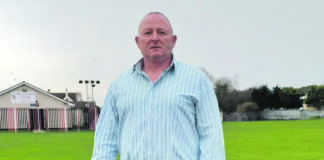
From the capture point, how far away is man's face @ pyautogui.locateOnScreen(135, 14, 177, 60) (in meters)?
2.57

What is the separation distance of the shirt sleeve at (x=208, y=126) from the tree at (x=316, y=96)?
103 m

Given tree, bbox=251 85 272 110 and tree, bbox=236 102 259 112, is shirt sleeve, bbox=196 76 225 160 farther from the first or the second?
tree, bbox=251 85 272 110

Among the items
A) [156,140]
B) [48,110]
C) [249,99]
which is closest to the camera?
[156,140]

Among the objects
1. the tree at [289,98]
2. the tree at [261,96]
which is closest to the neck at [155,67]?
the tree at [261,96]

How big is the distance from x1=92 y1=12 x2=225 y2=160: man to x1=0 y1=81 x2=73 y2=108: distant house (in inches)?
1560

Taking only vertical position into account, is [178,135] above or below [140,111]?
below

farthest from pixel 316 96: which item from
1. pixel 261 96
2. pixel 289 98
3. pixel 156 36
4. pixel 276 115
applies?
pixel 156 36

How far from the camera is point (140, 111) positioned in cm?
251

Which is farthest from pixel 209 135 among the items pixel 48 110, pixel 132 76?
pixel 48 110

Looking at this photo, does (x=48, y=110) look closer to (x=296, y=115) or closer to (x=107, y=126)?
(x=107, y=126)

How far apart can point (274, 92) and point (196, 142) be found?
309 ft

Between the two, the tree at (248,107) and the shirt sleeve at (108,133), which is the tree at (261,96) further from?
the shirt sleeve at (108,133)

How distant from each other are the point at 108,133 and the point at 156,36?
753 millimetres

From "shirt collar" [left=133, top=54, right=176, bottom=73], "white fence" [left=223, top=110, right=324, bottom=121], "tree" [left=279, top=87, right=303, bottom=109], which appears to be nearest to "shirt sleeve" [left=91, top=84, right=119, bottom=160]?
"shirt collar" [left=133, top=54, right=176, bottom=73]
